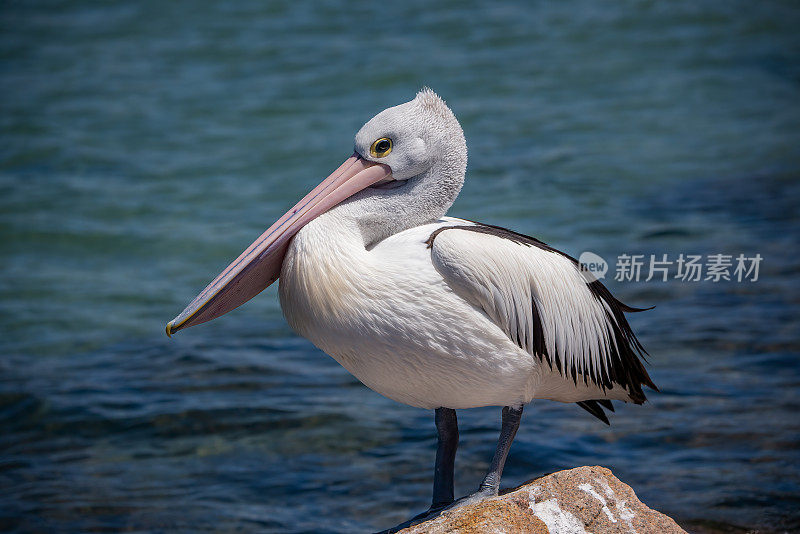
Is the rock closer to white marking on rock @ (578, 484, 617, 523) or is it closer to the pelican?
white marking on rock @ (578, 484, 617, 523)

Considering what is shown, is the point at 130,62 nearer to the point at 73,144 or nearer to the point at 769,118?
the point at 73,144

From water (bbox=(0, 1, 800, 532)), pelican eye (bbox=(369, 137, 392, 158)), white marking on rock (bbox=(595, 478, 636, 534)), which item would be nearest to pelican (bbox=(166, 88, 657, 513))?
pelican eye (bbox=(369, 137, 392, 158))

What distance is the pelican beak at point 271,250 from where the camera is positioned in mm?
3291

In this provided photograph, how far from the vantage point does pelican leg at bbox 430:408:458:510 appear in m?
3.52

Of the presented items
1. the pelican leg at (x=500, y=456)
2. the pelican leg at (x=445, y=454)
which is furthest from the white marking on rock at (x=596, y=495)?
the pelican leg at (x=445, y=454)

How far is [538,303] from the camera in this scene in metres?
3.31

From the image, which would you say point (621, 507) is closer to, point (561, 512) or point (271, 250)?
point (561, 512)

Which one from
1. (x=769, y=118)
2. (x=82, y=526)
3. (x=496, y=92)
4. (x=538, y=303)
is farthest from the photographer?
(x=496, y=92)

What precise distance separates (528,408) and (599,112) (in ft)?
20.9

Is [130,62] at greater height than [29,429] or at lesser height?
greater

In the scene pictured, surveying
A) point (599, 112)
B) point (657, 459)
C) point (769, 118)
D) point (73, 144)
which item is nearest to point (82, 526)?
point (657, 459)

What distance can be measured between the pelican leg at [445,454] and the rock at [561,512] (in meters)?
0.37

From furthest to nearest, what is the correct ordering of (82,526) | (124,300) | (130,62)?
(130,62) < (124,300) < (82,526)

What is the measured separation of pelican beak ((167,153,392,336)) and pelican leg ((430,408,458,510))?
835 mm
